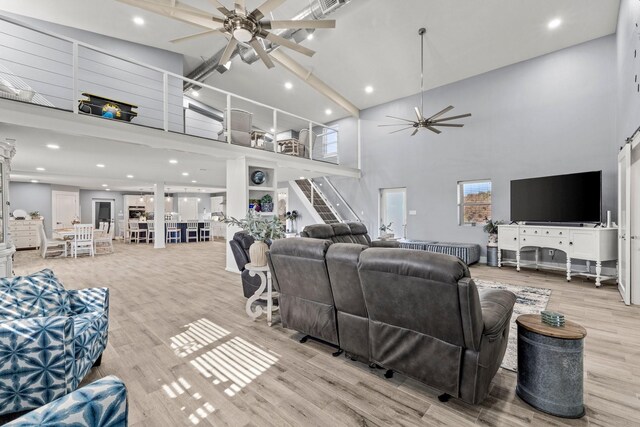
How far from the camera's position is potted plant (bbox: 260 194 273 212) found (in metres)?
6.35

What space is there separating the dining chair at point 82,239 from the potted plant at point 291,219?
613cm

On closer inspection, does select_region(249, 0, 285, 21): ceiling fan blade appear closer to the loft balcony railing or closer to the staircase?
the loft balcony railing

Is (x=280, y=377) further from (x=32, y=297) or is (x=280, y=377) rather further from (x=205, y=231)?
(x=205, y=231)

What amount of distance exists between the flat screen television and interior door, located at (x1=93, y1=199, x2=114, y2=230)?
16.3m

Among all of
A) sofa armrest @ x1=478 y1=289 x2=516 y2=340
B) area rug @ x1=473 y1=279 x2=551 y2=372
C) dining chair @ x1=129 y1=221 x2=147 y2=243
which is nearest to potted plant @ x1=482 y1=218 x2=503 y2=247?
area rug @ x1=473 y1=279 x2=551 y2=372

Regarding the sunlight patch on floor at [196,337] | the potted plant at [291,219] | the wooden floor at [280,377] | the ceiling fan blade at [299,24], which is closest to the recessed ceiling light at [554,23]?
the ceiling fan blade at [299,24]

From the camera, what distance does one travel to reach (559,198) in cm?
543

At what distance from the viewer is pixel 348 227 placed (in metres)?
5.45

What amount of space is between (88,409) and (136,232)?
1287cm

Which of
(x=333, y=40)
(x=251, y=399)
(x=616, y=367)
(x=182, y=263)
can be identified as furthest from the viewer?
(x=182, y=263)

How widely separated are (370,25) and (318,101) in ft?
10.8

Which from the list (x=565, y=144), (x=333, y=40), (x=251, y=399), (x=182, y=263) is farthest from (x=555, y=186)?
(x=182, y=263)

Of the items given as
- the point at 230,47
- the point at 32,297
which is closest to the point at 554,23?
the point at 230,47

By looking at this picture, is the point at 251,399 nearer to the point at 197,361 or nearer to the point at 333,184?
the point at 197,361
